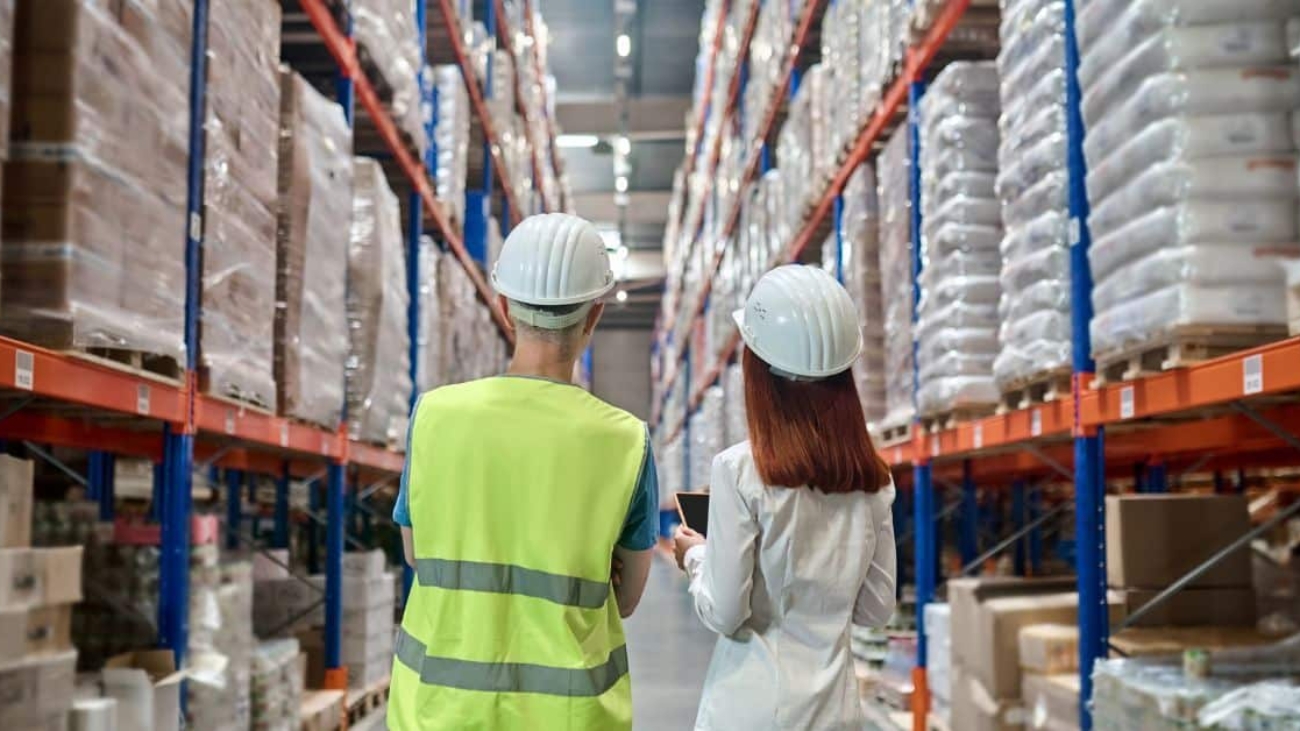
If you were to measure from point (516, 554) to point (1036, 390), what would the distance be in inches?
112

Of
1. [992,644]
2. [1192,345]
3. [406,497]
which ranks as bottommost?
[992,644]

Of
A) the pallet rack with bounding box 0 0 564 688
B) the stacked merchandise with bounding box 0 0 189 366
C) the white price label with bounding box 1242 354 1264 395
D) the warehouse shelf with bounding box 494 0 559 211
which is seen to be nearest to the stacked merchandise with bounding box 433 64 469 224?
the pallet rack with bounding box 0 0 564 688

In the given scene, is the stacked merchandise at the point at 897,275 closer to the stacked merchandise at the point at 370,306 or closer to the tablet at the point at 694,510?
the stacked merchandise at the point at 370,306

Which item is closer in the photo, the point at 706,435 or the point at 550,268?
the point at 550,268

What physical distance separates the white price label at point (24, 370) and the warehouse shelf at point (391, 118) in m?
1.05

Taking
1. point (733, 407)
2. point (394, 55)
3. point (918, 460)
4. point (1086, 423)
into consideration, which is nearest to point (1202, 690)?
point (1086, 423)

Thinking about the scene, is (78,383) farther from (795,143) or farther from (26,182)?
(795,143)

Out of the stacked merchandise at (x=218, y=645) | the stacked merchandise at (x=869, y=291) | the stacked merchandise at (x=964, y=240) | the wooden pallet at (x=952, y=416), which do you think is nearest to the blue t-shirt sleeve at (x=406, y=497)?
the stacked merchandise at (x=218, y=645)

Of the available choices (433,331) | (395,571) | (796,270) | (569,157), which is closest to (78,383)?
(796,270)

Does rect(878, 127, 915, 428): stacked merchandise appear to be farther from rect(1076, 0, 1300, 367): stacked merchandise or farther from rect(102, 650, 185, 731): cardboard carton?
rect(102, 650, 185, 731): cardboard carton

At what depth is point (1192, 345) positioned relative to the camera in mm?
3246

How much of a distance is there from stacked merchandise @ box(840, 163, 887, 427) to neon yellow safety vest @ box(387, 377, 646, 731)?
15.8 ft

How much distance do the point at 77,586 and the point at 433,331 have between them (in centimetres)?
491

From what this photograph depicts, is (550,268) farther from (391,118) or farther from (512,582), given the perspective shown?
(391,118)
